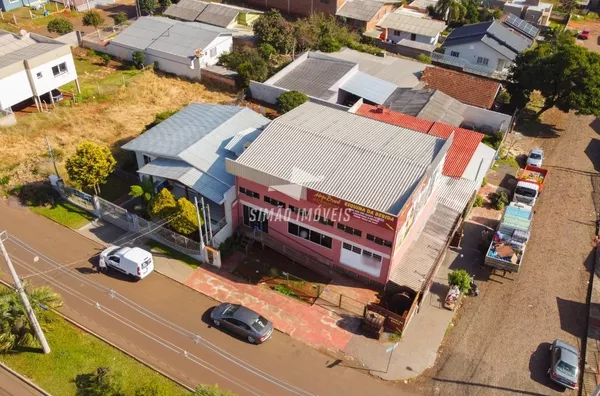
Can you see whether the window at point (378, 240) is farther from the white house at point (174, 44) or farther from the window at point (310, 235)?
the white house at point (174, 44)

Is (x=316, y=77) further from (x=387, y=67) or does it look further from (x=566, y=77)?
(x=566, y=77)

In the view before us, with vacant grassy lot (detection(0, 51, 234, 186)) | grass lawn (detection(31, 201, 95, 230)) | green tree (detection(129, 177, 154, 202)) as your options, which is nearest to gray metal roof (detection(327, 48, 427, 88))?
vacant grassy lot (detection(0, 51, 234, 186))

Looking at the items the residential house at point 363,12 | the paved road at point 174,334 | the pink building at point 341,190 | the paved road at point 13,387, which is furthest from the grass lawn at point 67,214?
the residential house at point 363,12

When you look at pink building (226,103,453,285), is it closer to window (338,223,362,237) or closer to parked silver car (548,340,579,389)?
window (338,223,362,237)

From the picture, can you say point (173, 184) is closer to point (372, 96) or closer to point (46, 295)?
point (46, 295)

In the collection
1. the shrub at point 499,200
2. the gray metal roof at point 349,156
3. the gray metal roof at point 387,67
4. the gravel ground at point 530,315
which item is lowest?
the gravel ground at point 530,315

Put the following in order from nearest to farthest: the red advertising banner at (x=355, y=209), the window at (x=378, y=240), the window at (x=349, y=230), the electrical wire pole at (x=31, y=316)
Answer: the electrical wire pole at (x=31, y=316) < the red advertising banner at (x=355, y=209) < the window at (x=378, y=240) < the window at (x=349, y=230)

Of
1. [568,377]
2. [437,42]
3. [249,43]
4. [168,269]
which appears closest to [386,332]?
[568,377]

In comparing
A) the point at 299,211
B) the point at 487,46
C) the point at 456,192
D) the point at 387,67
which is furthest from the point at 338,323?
the point at 487,46
